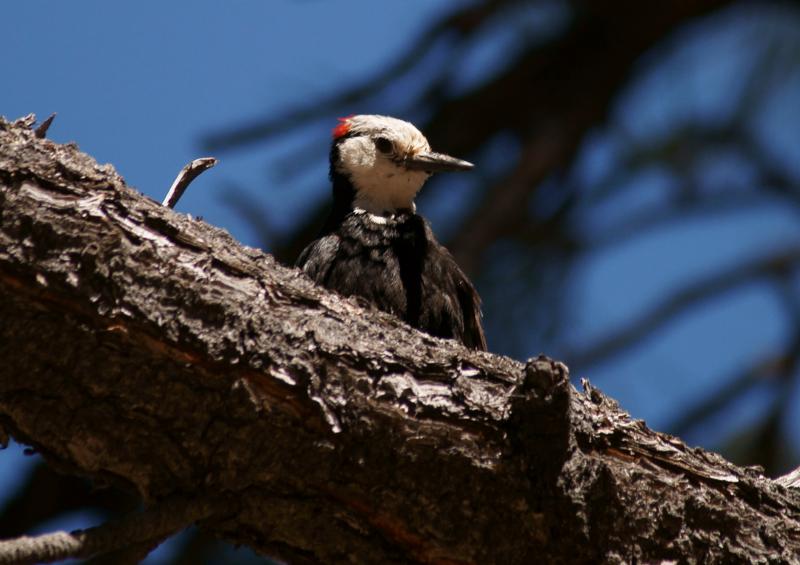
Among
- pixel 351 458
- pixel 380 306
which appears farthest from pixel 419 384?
pixel 380 306

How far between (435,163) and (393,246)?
0.47 metres

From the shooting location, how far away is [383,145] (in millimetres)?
4711

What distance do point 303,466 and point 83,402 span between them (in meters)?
0.45

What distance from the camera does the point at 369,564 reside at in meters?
2.47

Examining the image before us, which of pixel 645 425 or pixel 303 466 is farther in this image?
pixel 645 425

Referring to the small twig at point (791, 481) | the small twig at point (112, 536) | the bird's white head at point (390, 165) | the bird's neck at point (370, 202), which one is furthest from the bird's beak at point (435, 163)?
the small twig at point (112, 536)

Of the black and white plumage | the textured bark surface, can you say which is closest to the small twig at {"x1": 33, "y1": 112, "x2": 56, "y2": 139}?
the textured bark surface

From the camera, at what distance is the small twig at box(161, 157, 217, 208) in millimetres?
2816

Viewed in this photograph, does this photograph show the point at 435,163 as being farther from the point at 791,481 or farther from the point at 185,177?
the point at 791,481

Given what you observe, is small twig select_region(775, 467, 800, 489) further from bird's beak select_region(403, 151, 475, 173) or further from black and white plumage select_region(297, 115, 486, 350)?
bird's beak select_region(403, 151, 475, 173)

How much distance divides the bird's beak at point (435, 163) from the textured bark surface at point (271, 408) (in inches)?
78.3

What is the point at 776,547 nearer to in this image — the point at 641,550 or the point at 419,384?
the point at 641,550

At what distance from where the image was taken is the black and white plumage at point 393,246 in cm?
404

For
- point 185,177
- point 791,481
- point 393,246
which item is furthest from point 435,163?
point 791,481
